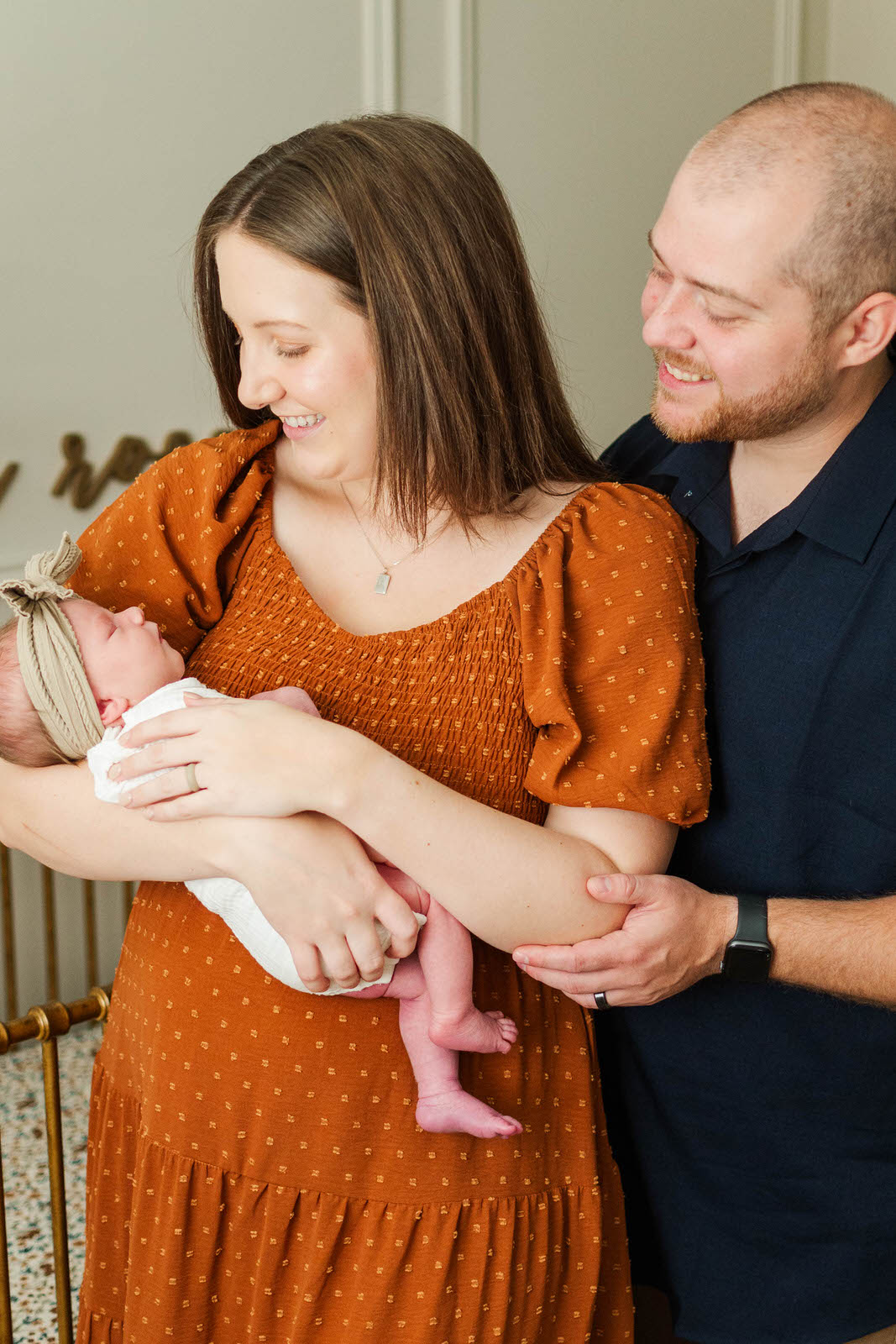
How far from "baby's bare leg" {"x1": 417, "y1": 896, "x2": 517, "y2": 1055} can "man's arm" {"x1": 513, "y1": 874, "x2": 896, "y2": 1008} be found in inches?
2.4

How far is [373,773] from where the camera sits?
3.92ft

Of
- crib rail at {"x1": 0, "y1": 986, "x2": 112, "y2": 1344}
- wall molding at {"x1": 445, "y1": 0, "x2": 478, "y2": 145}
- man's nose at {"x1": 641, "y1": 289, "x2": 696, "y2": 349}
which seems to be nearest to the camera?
man's nose at {"x1": 641, "y1": 289, "x2": 696, "y2": 349}

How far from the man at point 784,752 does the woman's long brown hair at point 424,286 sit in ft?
A: 0.58

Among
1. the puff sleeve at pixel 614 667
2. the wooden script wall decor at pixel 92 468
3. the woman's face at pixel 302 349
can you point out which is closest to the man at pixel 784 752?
the puff sleeve at pixel 614 667

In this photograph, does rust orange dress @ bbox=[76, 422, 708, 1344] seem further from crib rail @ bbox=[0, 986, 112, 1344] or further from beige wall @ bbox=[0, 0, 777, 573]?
beige wall @ bbox=[0, 0, 777, 573]

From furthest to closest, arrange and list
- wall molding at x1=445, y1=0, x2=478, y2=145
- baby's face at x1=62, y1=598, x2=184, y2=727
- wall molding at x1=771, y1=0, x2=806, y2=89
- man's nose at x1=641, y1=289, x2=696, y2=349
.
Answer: wall molding at x1=771, y1=0, x2=806, y2=89, wall molding at x1=445, y1=0, x2=478, y2=145, man's nose at x1=641, y1=289, x2=696, y2=349, baby's face at x1=62, y1=598, x2=184, y2=727

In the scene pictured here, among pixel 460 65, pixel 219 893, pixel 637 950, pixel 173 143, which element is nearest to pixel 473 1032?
pixel 637 950

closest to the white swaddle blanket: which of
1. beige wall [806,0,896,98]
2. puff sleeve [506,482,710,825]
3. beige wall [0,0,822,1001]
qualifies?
puff sleeve [506,482,710,825]

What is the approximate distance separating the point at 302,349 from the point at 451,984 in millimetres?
698


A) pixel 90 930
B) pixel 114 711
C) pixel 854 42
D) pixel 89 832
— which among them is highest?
pixel 854 42

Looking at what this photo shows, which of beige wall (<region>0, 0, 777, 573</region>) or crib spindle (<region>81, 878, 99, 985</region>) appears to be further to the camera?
crib spindle (<region>81, 878, 99, 985</region>)

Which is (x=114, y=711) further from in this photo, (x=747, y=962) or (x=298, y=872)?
(x=747, y=962)

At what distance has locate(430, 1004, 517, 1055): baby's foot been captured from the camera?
123 cm

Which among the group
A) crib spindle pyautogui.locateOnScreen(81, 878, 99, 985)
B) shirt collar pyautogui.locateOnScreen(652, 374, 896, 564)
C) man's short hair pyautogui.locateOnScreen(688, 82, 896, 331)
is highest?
man's short hair pyautogui.locateOnScreen(688, 82, 896, 331)
